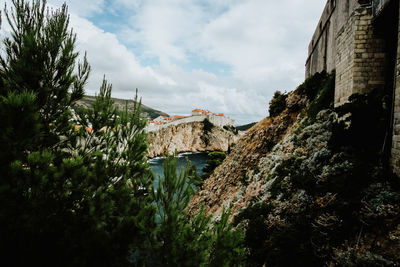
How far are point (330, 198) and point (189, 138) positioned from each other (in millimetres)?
57026

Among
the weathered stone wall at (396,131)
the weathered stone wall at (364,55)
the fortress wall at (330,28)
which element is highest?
the fortress wall at (330,28)

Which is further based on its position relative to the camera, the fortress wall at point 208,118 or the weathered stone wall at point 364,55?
the fortress wall at point 208,118

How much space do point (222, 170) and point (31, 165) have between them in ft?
43.0

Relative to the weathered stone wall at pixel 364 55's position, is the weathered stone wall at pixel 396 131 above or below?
below

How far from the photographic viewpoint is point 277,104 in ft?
46.6

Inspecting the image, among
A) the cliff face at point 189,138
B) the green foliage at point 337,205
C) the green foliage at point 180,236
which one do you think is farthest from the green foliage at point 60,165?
the cliff face at point 189,138

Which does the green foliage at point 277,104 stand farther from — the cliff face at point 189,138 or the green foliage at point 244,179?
the cliff face at point 189,138

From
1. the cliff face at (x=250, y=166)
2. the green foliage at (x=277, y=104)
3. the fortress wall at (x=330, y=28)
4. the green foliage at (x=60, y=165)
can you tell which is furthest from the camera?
the green foliage at (x=277, y=104)

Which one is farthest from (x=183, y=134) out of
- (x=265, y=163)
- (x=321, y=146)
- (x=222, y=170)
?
(x=321, y=146)

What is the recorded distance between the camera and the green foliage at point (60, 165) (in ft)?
12.2

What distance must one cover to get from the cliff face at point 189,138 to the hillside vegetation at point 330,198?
145 ft

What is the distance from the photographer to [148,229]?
12.7ft

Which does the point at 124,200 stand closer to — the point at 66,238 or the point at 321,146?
the point at 66,238

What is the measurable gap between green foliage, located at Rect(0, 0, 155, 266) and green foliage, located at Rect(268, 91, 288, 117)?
11335 mm
